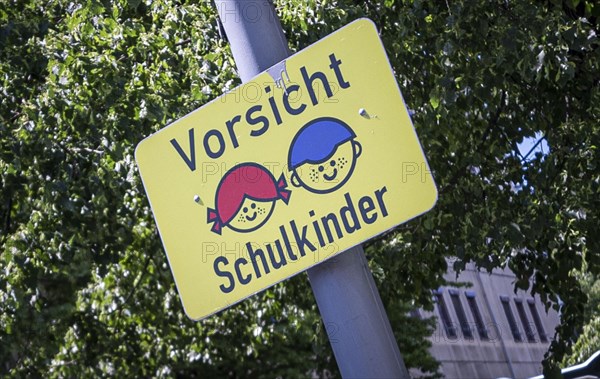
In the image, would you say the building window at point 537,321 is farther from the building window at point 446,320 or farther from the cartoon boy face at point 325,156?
the cartoon boy face at point 325,156

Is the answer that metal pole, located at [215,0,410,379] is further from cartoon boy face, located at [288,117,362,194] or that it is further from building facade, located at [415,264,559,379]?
building facade, located at [415,264,559,379]

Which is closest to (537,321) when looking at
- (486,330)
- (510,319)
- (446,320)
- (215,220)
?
(510,319)

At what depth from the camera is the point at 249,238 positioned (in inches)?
126

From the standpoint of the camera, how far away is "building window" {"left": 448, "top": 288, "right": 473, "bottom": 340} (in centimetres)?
3947

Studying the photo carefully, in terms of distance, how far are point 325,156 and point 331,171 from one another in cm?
4

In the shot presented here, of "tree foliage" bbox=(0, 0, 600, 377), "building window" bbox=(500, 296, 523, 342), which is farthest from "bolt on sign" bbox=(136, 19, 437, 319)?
"building window" bbox=(500, 296, 523, 342)

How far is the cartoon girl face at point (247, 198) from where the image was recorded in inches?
125

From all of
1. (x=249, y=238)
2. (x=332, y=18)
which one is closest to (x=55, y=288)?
(x=332, y=18)

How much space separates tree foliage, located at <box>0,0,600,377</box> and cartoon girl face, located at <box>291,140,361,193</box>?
5.42 m

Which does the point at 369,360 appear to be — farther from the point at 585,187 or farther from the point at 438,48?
the point at 585,187

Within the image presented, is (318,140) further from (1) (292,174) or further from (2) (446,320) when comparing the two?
(2) (446,320)

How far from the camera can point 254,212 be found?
317 centimetres

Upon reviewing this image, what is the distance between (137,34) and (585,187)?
4060 millimetres

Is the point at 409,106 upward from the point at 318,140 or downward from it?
upward
